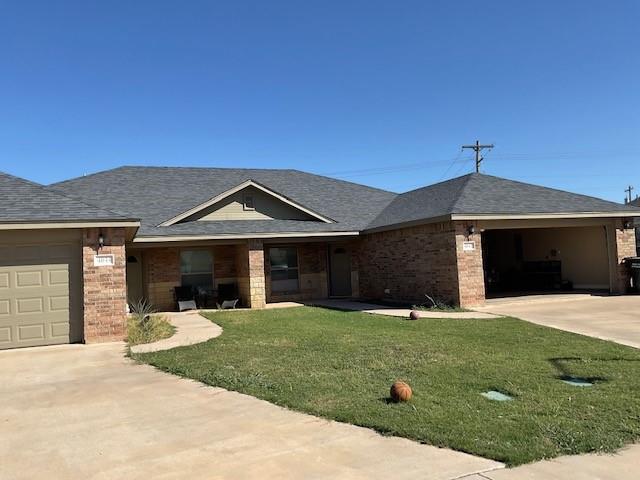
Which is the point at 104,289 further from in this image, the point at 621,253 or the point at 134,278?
the point at 621,253

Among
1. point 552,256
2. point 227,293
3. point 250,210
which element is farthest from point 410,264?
point 552,256

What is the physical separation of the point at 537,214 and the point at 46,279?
13554 mm

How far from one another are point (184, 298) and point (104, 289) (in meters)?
6.77

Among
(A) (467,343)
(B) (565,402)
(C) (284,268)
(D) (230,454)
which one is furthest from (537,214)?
(D) (230,454)

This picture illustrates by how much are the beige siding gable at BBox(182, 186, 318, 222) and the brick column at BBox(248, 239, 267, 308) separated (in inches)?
70.5

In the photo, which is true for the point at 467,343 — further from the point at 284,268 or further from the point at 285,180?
the point at 285,180

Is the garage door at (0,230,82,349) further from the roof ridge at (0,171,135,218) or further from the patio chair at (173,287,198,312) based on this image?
the patio chair at (173,287,198,312)

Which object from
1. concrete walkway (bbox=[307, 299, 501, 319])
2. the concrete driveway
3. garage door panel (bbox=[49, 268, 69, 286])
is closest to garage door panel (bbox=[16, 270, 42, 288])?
garage door panel (bbox=[49, 268, 69, 286])

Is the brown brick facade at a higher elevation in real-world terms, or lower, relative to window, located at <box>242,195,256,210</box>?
lower

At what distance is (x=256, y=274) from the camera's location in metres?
18.1

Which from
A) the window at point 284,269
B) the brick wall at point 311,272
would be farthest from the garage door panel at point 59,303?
the brick wall at point 311,272

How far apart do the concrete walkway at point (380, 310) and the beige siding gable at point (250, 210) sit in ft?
10.8

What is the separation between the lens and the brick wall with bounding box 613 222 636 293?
17.6m

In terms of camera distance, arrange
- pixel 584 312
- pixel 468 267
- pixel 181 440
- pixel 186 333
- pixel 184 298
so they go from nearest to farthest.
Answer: pixel 181 440 < pixel 186 333 < pixel 584 312 < pixel 468 267 < pixel 184 298
